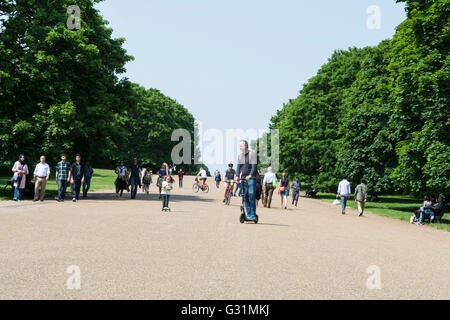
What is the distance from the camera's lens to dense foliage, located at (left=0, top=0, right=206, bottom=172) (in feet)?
72.8

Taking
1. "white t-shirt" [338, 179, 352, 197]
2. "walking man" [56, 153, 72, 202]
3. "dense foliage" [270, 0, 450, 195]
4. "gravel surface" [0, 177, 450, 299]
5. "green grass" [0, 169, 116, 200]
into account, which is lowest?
"gravel surface" [0, 177, 450, 299]

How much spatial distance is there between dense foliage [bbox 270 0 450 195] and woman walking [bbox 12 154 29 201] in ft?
56.6

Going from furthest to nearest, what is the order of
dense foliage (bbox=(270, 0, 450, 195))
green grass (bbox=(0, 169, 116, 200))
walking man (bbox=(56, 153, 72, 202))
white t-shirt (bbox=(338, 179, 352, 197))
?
green grass (bbox=(0, 169, 116, 200))
white t-shirt (bbox=(338, 179, 352, 197))
dense foliage (bbox=(270, 0, 450, 195))
walking man (bbox=(56, 153, 72, 202))

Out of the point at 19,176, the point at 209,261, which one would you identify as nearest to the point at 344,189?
the point at 19,176

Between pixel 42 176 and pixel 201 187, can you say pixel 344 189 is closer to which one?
pixel 42 176

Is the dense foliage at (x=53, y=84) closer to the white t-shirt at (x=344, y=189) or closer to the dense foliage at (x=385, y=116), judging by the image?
the white t-shirt at (x=344, y=189)

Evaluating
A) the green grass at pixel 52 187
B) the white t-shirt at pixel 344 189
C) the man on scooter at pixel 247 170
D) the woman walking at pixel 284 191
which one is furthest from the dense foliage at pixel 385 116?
the green grass at pixel 52 187

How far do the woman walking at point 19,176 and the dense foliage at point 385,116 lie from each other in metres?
17.3

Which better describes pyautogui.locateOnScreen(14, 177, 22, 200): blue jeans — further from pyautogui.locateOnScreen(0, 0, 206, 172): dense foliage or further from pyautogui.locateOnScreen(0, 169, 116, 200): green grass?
pyautogui.locateOnScreen(0, 0, 206, 172): dense foliage

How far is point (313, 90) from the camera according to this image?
48.2m

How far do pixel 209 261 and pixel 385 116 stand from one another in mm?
27331

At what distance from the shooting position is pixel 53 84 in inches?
917

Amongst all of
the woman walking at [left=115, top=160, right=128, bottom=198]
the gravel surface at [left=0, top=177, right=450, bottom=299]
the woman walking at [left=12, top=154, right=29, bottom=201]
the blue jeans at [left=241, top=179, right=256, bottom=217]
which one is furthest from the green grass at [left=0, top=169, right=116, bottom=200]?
the blue jeans at [left=241, top=179, right=256, bottom=217]

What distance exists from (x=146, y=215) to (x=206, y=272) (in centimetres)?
948
